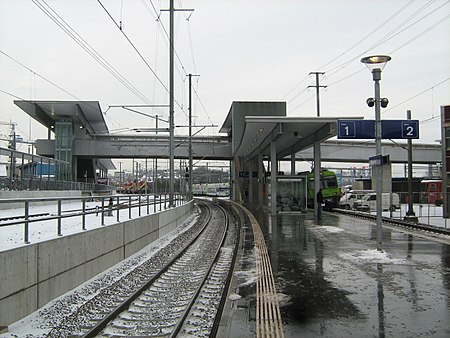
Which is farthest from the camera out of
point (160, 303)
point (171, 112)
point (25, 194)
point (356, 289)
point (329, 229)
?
point (25, 194)

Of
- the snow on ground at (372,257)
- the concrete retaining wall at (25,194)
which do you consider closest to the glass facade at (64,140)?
the concrete retaining wall at (25,194)

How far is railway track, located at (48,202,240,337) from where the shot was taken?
5809 mm

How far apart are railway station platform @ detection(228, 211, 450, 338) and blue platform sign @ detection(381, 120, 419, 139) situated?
129 inches

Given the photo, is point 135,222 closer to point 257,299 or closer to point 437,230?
point 257,299

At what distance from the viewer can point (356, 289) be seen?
7.67 metres

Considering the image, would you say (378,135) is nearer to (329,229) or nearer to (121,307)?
(329,229)

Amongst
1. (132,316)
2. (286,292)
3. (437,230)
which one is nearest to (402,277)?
(286,292)

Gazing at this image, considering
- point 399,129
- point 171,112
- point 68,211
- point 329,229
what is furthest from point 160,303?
point 171,112

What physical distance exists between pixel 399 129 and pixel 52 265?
9.86m

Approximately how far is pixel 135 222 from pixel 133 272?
3.19 metres

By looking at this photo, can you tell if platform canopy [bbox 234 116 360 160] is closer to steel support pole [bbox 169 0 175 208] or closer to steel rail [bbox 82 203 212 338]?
steel support pole [bbox 169 0 175 208]

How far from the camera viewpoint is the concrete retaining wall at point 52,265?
5.81 m

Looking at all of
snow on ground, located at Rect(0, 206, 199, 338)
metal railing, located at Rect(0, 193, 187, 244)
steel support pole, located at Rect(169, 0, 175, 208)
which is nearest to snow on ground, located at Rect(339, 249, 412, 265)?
snow on ground, located at Rect(0, 206, 199, 338)

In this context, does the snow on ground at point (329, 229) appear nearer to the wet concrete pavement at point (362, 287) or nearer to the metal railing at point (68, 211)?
the wet concrete pavement at point (362, 287)
